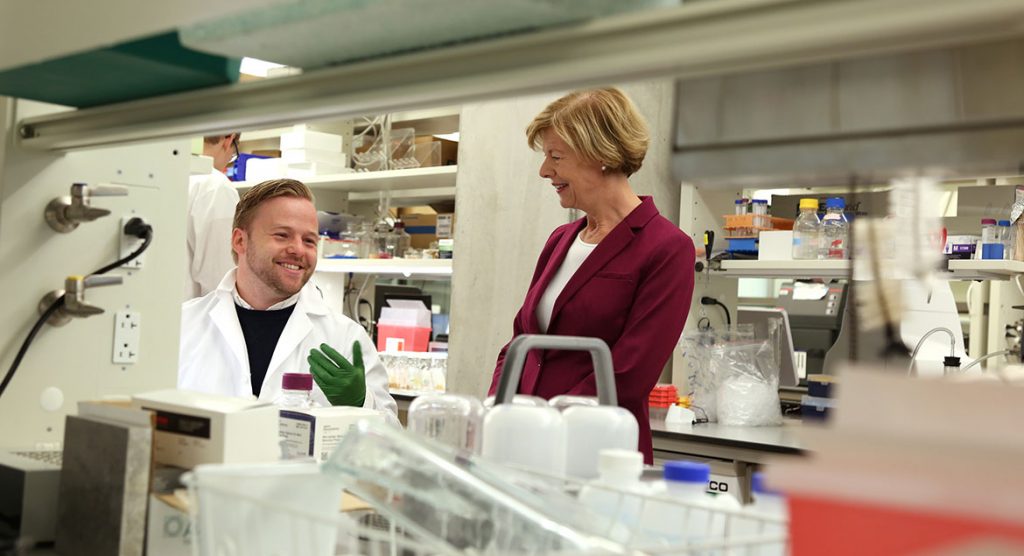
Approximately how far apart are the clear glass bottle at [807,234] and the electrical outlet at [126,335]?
260 centimetres

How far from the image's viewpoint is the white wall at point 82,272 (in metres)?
1.65

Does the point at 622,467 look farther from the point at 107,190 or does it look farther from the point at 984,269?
the point at 984,269

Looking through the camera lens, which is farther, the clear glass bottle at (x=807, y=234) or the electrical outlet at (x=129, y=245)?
the clear glass bottle at (x=807, y=234)

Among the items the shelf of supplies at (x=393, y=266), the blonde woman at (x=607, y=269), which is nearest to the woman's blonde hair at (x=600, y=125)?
the blonde woman at (x=607, y=269)

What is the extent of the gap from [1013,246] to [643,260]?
1.59 m

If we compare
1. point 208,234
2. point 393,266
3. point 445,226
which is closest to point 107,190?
point 208,234

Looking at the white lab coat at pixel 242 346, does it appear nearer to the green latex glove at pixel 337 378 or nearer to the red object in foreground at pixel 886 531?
the green latex glove at pixel 337 378

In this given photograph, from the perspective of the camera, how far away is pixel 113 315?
1765 mm

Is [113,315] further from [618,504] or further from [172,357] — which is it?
[618,504]

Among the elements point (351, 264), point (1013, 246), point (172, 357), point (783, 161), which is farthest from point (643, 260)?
point (351, 264)

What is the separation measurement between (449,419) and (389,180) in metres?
3.90

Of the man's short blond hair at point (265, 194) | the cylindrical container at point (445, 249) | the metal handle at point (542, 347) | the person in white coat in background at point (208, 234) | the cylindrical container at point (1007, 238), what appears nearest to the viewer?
the metal handle at point (542, 347)

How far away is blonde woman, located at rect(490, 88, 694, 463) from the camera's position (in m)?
2.58

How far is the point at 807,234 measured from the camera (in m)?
3.76
